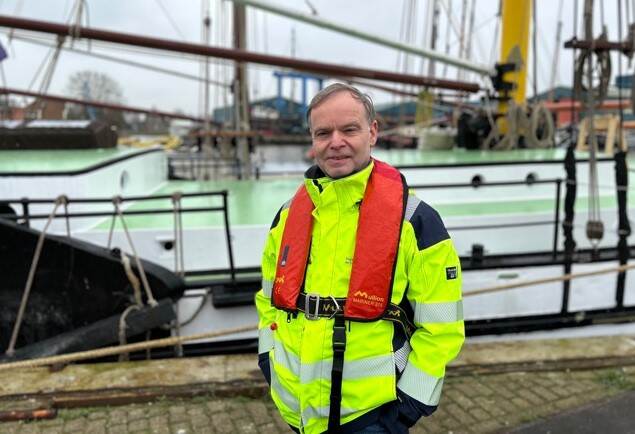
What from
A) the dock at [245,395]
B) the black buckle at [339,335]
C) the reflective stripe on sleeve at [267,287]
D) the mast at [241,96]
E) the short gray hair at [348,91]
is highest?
the mast at [241,96]

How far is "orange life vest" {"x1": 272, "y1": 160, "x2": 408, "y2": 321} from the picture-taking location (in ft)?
5.28

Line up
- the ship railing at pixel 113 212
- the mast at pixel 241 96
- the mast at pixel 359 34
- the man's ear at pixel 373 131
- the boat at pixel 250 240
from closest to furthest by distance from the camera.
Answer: the man's ear at pixel 373 131 → the ship railing at pixel 113 212 → the boat at pixel 250 240 → the mast at pixel 359 34 → the mast at pixel 241 96

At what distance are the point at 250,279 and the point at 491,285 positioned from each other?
2245 millimetres

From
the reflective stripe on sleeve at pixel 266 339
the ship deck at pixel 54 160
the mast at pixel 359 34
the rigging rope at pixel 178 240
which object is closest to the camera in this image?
the reflective stripe on sleeve at pixel 266 339

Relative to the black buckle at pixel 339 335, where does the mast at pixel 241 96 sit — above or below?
above

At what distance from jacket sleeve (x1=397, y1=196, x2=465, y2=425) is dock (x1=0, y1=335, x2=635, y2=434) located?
5.30 ft

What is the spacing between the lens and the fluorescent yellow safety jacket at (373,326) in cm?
163

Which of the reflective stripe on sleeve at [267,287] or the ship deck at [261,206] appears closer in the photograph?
the reflective stripe on sleeve at [267,287]

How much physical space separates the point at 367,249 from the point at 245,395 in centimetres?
220

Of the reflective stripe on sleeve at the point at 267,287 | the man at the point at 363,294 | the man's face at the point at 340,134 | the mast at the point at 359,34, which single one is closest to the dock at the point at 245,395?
the reflective stripe on sleeve at the point at 267,287

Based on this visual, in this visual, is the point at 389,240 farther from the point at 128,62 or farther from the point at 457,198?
the point at 128,62

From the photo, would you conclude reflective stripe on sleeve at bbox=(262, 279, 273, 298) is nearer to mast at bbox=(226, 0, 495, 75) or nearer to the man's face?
the man's face

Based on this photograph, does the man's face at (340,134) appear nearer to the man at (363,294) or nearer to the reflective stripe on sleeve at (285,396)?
the man at (363,294)

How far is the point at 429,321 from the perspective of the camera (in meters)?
1.65
